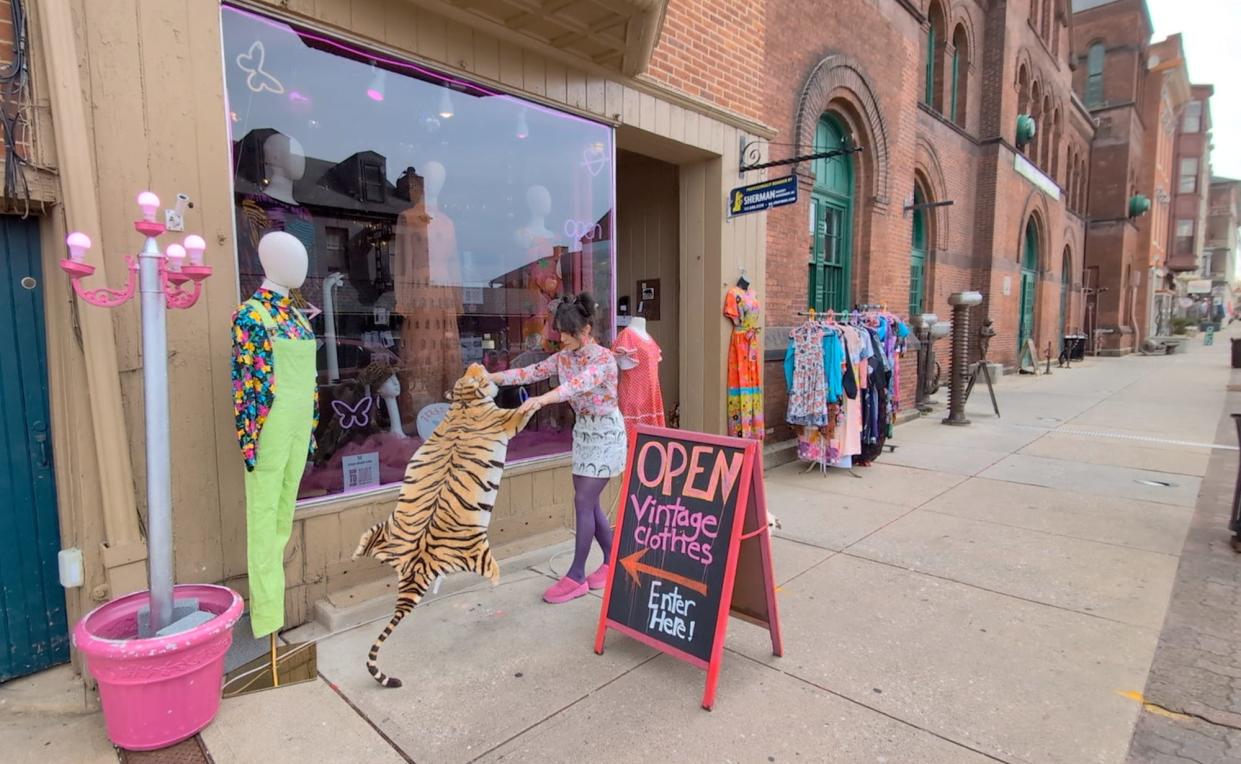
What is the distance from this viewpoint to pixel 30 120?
8.48ft

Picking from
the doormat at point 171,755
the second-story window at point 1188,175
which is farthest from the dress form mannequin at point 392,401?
the second-story window at point 1188,175

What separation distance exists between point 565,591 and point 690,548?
1141 millimetres

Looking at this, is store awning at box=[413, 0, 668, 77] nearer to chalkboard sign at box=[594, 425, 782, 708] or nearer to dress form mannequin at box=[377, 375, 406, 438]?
dress form mannequin at box=[377, 375, 406, 438]

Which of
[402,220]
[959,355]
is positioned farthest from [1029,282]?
[402,220]

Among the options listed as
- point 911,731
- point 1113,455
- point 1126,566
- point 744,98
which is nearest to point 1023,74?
point 1113,455

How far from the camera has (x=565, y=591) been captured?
12.3 ft

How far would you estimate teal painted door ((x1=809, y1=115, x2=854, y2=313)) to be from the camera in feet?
26.9

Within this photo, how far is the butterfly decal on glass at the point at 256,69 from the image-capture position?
335 cm

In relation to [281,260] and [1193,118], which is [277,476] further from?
[1193,118]

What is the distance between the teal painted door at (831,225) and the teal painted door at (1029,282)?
11789 millimetres

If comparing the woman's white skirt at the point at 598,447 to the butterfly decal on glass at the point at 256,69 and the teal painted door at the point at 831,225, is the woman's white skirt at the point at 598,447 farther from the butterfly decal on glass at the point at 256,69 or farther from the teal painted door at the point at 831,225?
the teal painted door at the point at 831,225

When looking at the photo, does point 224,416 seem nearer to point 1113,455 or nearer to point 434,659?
point 434,659

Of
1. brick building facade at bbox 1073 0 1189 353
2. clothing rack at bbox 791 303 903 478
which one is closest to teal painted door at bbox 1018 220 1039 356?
brick building facade at bbox 1073 0 1189 353

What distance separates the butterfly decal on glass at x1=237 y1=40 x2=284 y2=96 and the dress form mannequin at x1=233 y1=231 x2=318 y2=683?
1130mm
